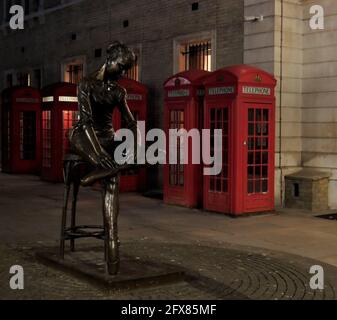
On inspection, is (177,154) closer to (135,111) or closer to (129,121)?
(135,111)

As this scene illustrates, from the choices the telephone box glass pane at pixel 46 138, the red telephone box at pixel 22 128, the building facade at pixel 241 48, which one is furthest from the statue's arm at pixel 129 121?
the red telephone box at pixel 22 128

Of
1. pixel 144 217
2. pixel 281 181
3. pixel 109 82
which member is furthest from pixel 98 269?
pixel 281 181

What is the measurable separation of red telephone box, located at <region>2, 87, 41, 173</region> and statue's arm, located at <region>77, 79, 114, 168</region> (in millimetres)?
13236

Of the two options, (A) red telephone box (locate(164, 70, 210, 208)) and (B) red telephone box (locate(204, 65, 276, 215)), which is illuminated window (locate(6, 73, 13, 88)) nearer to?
(A) red telephone box (locate(164, 70, 210, 208))

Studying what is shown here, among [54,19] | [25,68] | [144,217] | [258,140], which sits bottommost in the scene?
[144,217]

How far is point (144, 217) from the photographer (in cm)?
1050

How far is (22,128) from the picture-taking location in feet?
63.1

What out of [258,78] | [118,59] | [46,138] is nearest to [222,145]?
[258,78]

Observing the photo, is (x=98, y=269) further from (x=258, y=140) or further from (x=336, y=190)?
(x=336, y=190)

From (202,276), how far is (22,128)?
14.0 m

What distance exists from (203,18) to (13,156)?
333 inches

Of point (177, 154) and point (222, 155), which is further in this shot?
point (177, 154)

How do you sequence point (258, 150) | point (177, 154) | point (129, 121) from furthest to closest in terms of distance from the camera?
point (177, 154) < point (258, 150) < point (129, 121)

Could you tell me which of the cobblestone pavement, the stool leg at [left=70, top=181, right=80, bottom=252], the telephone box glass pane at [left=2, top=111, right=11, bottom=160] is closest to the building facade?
the telephone box glass pane at [left=2, top=111, right=11, bottom=160]
